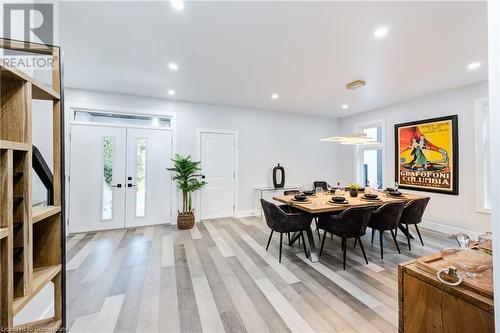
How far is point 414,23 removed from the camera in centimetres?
208

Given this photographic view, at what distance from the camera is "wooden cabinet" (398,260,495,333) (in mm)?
729

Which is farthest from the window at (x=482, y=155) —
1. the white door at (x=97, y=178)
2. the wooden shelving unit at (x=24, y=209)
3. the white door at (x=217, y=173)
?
the white door at (x=97, y=178)

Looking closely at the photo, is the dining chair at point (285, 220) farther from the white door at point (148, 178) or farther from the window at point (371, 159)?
the window at point (371, 159)

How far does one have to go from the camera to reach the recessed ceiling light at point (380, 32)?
2.18 metres

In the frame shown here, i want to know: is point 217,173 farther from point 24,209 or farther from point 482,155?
point 482,155

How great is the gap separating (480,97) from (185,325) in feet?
18.0

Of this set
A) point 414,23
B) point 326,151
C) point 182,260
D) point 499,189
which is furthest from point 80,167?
point 326,151

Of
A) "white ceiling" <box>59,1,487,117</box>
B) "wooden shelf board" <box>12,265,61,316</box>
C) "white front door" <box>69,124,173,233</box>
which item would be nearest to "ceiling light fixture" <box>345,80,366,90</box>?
"white ceiling" <box>59,1,487,117</box>

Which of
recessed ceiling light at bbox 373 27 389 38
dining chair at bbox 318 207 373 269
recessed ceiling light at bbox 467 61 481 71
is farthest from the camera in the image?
recessed ceiling light at bbox 467 61 481 71

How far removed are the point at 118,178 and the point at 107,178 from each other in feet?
0.61

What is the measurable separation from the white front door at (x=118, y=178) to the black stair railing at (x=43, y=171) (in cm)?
344

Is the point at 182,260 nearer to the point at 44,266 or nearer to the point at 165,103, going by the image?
the point at 44,266

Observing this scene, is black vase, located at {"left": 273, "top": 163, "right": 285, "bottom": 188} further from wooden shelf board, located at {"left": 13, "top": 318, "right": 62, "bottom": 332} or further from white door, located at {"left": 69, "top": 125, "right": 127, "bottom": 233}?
wooden shelf board, located at {"left": 13, "top": 318, "right": 62, "bottom": 332}

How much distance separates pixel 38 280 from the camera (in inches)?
34.7
